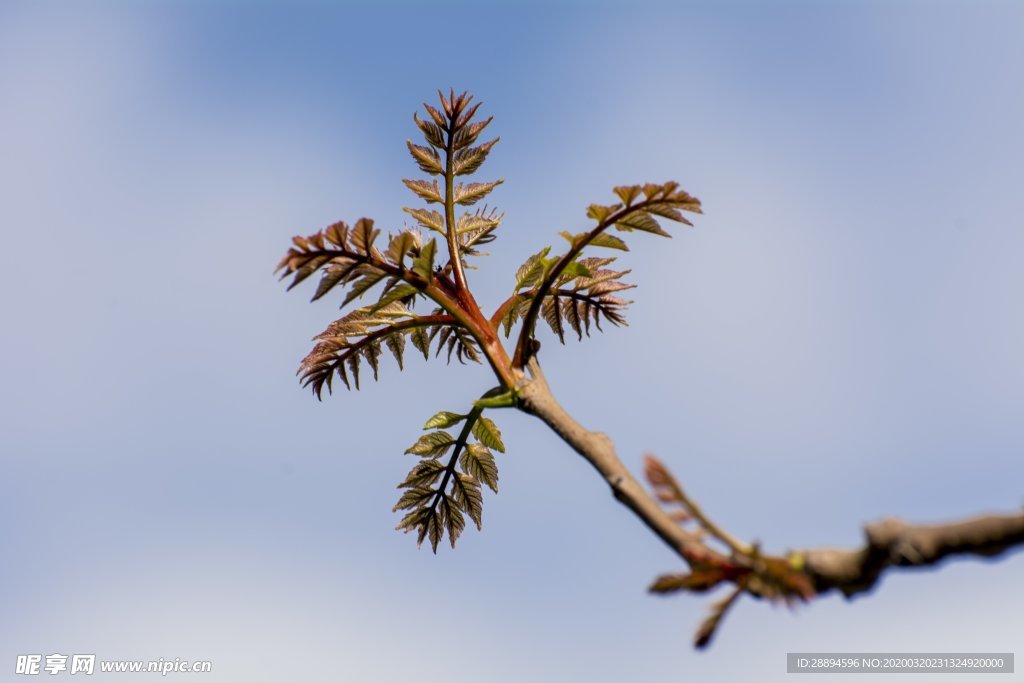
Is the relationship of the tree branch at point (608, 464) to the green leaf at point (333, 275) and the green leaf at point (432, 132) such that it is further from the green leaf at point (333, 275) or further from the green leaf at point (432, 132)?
the green leaf at point (432, 132)

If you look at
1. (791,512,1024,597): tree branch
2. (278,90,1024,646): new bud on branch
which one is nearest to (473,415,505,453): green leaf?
(278,90,1024,646): new bud on branch

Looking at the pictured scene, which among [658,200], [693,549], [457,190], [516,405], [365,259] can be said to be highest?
[457,190]

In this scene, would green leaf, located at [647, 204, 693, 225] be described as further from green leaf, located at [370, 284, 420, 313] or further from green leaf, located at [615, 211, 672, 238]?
green leaf, located at [370, 284, 420, 313]

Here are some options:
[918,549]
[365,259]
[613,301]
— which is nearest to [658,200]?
[613,301]

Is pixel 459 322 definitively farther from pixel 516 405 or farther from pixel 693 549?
pixel 693 549

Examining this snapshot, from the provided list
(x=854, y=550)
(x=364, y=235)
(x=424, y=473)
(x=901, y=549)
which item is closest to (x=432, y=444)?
(x=424, y=473)

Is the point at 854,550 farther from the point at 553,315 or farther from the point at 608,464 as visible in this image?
the point at 553,315
